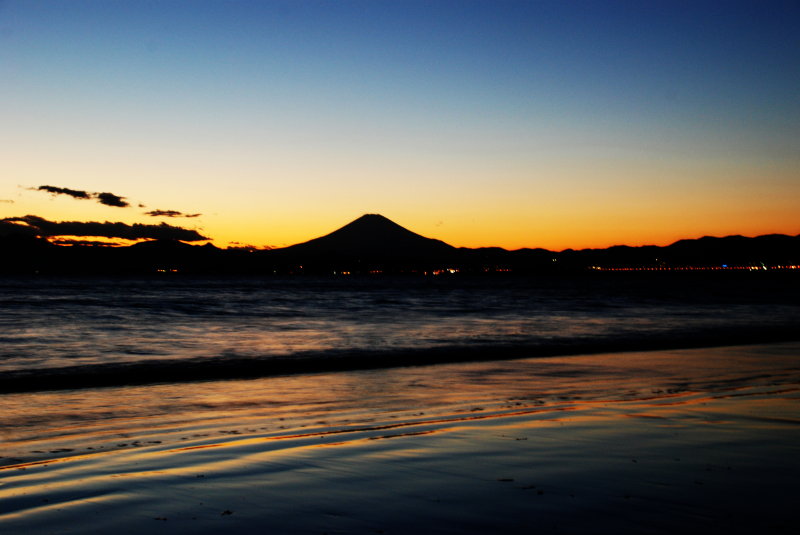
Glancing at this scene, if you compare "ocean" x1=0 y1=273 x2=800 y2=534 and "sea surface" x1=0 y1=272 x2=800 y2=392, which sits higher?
"ocean" x1=0 y1=273 x2=800 y2=534

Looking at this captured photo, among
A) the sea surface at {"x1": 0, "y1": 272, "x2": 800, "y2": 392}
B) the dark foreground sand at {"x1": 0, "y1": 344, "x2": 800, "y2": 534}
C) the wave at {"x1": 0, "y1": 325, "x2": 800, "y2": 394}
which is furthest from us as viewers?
the sea surface at {"x1": 0, "y1": 272, "x2": 800, "y2": 392}

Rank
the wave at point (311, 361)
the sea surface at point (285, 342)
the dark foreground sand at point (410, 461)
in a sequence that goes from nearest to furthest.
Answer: the dark foreground sand at point (410, 461), the wave at point (311, 361), the sea surface at point (285, 342)

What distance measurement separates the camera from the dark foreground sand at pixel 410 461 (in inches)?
133

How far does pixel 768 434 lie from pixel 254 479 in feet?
14.8

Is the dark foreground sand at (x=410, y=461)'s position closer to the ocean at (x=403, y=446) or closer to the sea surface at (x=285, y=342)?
the ocean at (x=403, y=446)

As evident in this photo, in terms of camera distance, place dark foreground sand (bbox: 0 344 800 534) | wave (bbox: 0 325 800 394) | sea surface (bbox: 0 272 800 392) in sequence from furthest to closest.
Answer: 1. sea surface (bbox: 0 272 800 392)
2. wave (bbox: 0 325 800 394)
3. dark foreground sand (bbox: 0 344 800 534)

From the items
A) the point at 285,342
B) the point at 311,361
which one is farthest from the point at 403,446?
the point at 285,342

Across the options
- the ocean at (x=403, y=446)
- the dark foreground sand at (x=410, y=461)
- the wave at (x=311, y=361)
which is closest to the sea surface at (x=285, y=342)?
the wave at (x=311, y=361)

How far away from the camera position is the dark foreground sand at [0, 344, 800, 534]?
3.39 metres

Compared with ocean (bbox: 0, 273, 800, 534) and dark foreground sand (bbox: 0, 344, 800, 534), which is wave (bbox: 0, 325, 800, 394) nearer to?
ocean (bbox: 0, 273, 800, 534)

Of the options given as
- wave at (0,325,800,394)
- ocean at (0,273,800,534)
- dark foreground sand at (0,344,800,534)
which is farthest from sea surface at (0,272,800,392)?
dark foreground sand at (0,344,800,534)

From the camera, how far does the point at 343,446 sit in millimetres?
5176

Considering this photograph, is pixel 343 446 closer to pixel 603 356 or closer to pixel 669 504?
pixel 669 504

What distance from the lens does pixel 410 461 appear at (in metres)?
4.65
